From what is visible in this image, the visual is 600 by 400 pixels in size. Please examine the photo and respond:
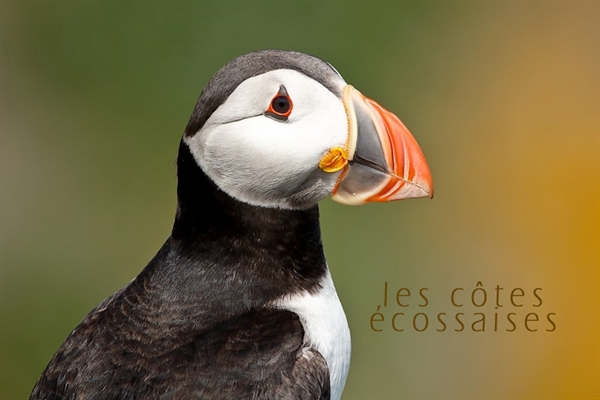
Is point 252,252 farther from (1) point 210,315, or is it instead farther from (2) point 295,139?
(2) point 295,139

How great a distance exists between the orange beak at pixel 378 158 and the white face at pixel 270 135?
0.04 metres

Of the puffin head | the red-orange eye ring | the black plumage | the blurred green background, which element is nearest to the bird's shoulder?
the black plumage

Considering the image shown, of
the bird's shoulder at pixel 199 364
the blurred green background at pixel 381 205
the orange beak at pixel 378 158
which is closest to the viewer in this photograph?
the bird's shoulder at pixel 199 364

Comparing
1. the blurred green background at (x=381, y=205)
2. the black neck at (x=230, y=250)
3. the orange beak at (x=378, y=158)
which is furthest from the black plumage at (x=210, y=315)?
the blurred green background at (x=381, y=205)

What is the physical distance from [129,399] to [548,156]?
3.61m

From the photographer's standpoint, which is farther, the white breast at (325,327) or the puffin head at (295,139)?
the white breast at (325,327)

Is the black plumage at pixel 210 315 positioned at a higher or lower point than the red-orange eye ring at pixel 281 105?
lower

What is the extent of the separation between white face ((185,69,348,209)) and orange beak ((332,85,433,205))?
0.04 metres

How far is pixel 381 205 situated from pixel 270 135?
3076 mm

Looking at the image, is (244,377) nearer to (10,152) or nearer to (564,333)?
(564,333)

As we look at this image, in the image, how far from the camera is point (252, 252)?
271 cm

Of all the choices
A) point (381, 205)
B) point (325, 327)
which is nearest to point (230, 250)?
point (325, 327)

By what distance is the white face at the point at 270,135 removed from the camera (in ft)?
8.21

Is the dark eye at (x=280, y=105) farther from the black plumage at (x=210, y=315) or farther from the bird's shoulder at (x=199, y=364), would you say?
the bird's shoulder at (x=199, y=364)
